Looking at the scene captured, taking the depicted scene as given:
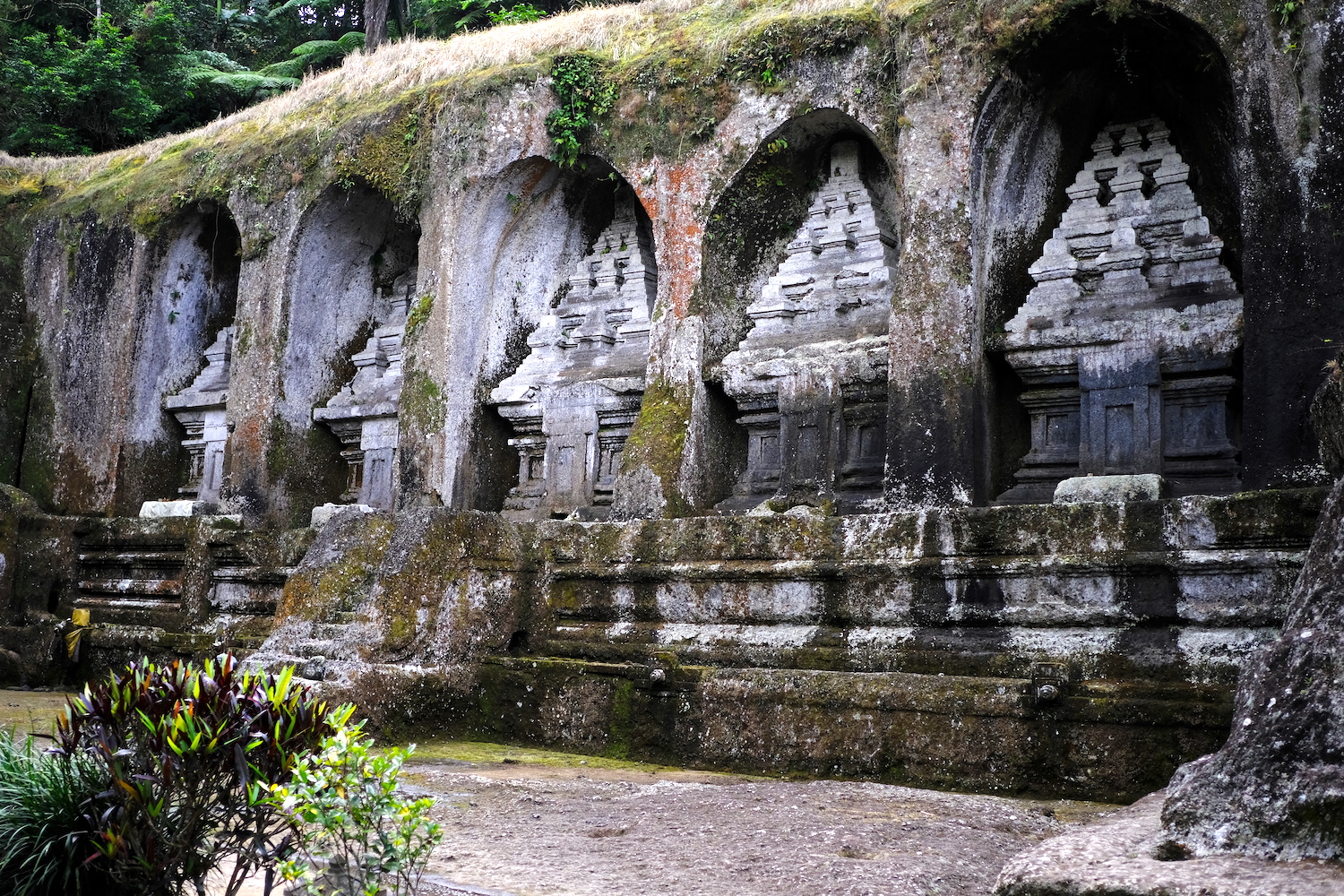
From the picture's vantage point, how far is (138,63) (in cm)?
2008

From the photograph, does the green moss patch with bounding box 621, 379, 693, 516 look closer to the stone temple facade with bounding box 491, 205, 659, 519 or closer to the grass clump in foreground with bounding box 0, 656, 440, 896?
the stone temple facade with bounding box 491, 205, 659, 519

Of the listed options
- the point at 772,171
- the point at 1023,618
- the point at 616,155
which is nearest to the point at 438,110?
the point at 616,155

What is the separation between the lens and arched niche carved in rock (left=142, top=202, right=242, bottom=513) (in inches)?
542

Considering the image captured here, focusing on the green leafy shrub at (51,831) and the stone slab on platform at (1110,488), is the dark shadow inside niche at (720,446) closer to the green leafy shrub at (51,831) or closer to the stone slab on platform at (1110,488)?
the stone slab on platform at (1110,488)

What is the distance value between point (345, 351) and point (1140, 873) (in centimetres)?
1163

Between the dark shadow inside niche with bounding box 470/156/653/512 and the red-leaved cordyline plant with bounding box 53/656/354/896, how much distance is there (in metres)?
7.43

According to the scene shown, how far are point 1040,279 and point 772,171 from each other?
2.38 metres

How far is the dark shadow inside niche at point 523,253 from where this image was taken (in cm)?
1145

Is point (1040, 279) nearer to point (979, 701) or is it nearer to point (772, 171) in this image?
point (772, 171)

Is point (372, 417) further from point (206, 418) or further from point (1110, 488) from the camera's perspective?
point (1110, 488)

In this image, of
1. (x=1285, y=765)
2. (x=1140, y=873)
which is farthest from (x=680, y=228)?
(x=1140, y=873)

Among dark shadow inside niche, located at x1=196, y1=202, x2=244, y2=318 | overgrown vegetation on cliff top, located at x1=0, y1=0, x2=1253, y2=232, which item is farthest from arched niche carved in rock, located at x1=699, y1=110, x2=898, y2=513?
dark shadow inside niche, located at x1=196, y1=202, x2=244, y2=318

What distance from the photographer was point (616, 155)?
10695 millimetres

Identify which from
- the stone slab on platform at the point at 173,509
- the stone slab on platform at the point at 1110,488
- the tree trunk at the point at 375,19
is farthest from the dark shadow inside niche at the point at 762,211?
the tree trunk at the point at 375,19
